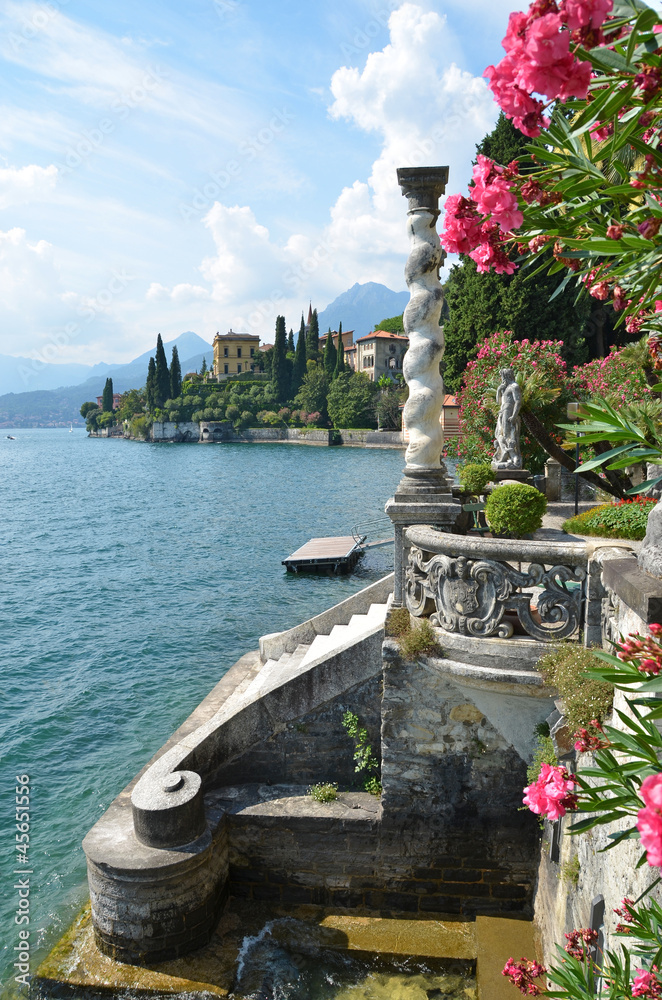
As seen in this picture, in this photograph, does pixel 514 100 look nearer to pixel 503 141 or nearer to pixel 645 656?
pixel 645 656

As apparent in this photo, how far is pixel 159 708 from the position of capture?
13.0m

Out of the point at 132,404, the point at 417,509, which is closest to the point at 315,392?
the point at 132,404

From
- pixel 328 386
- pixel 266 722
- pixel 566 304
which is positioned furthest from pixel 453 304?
pixel 328 386

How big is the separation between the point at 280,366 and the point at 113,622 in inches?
3639

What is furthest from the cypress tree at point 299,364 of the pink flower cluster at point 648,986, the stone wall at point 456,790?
the pink flower cluster at point 648,986

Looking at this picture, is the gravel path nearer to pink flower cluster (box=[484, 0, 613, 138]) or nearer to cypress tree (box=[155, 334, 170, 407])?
pink flower cluster (box=[484, 0, 613, 138])

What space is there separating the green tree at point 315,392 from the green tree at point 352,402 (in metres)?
2.80

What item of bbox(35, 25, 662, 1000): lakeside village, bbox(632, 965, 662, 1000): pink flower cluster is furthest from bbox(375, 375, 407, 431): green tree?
bbox(632, 965, 662, 1000): pink flower cluster

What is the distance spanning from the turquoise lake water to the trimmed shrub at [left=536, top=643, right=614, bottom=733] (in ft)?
19.6

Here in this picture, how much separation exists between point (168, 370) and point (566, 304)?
96561 millimetres

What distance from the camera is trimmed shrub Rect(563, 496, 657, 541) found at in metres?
5.57

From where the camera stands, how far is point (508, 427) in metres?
12.0

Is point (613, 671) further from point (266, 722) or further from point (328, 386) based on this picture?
point (328, 386)

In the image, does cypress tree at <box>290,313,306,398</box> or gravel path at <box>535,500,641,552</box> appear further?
cypress tree at <box>290,313,306,398</box>
